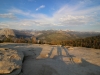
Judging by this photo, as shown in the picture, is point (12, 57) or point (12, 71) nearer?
point (12, 71)

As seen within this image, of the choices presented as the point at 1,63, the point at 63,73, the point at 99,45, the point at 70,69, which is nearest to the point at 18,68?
the point at 1,63

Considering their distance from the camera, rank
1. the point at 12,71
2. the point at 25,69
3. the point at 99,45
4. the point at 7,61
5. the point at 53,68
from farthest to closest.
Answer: the point at 99,45 < the point at 53,68 < the point at 25,69 < the point at 7,61 < the point at 12,71

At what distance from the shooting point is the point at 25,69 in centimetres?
872

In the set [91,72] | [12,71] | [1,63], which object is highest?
[1,63]

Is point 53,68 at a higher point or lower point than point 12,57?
lower

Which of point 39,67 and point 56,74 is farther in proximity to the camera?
point 39,67

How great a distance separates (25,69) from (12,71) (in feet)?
4.60

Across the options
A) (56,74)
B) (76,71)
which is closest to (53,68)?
(56,74)

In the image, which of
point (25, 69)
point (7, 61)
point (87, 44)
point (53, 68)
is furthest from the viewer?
point (87, 44)

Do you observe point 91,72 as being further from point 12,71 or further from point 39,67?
point 12,71

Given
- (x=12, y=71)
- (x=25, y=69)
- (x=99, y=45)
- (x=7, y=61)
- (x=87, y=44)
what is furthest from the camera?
(x=87, y=44)

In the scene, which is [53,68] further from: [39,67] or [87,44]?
[87,44]

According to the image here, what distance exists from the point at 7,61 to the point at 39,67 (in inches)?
99.9

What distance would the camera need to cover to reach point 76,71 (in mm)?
9234
